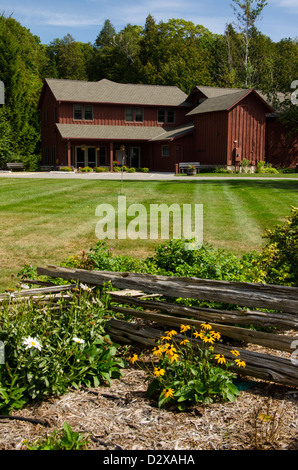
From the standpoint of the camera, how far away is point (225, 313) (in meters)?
4.26

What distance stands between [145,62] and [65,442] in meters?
67.7

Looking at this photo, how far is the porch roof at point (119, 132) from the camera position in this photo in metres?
40.1

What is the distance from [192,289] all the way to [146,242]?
5.58 metres

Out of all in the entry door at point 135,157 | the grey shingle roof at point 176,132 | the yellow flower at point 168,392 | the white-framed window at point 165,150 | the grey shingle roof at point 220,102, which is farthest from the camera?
the entry door at point 135,157

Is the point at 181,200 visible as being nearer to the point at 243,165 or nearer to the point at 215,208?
the point at 215,208

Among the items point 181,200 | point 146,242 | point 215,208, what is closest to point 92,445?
point 146,242

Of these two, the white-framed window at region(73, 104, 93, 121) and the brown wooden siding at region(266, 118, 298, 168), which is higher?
the white-framed window at region(73, 104, 93, 121)

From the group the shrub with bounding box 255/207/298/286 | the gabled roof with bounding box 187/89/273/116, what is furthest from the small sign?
the shrub with bounding box 255/207/298/286

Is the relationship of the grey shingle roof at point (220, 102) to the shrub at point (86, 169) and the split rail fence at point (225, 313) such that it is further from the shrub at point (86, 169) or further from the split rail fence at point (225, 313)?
the split rail fence at point (225, 313)

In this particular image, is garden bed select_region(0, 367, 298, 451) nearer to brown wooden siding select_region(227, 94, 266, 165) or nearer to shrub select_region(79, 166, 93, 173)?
brown wooden siding select_region(227, 94, 266, 165)

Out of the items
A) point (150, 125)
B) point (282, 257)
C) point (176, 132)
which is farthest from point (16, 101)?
point (282, 257)

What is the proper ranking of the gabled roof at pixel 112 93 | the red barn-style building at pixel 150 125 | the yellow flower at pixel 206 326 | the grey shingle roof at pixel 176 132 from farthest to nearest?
1. the gabled roof at pixel 112 93
2. the grey shingle roof at pixel 176 132
3. the red barn-style building at pixel 150 125
4. the yellow flower at pixel 206 326

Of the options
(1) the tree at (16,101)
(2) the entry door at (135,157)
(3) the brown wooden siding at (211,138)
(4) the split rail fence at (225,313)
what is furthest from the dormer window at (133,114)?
(4) the split rail fence at (225,313)

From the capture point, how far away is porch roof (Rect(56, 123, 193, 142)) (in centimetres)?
4006
